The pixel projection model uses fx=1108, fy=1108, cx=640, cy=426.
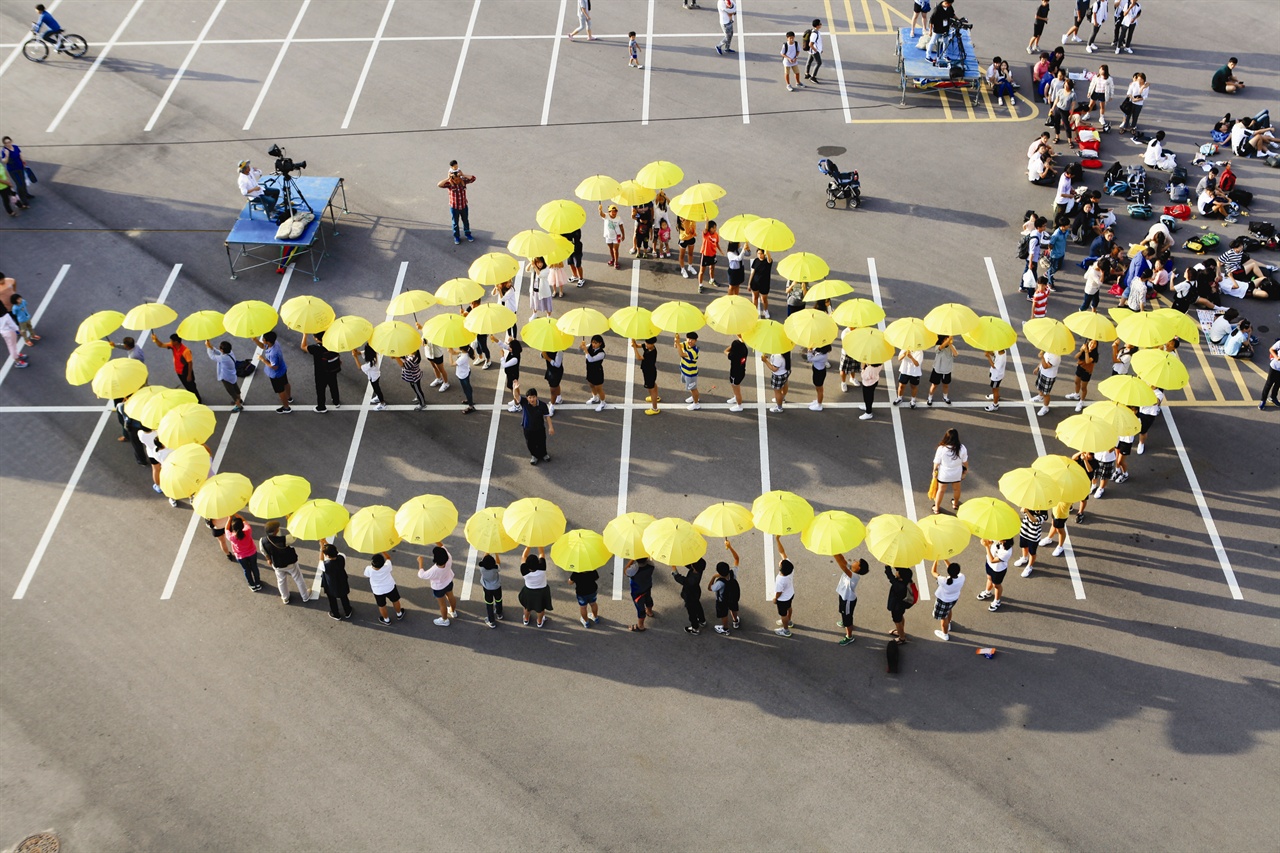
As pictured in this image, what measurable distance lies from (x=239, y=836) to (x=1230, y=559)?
14786mm

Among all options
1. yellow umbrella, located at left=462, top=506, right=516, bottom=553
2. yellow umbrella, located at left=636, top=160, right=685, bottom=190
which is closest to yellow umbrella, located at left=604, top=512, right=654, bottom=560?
yellow umbrella, located at left=462, top=506, right=516, bottom=553

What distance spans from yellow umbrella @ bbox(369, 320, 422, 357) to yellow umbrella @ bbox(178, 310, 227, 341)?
2829 mm

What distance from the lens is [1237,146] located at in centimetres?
2630

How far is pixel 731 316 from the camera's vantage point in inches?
756

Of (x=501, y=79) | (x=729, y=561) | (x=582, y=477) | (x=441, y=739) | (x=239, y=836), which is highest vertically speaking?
(x=501, y=79)

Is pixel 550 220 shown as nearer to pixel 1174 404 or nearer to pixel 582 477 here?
pixel 582 477

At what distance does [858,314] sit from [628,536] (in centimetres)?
647

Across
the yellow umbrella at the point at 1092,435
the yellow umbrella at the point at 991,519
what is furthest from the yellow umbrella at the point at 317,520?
the yellow umbrella at the point at 1092,435

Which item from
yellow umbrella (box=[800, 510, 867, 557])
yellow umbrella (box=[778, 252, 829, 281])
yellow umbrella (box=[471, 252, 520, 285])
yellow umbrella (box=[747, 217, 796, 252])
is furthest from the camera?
yellow umbrella (box=[747, 217, 796, 252])

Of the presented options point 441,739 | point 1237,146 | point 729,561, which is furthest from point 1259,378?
point 441,739

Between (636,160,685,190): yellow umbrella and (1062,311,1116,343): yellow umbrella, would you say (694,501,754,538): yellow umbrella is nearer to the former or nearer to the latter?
(1062,311,1116,343): yellow umbrella

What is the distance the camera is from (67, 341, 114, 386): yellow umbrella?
1848 cm

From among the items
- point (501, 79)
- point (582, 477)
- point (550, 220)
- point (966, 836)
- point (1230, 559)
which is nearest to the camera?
point (966, 836)

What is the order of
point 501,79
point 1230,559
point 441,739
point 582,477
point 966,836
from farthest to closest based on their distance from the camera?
point 501,79, point 582,477, point 1230,559, point 441,739, point 966,836
